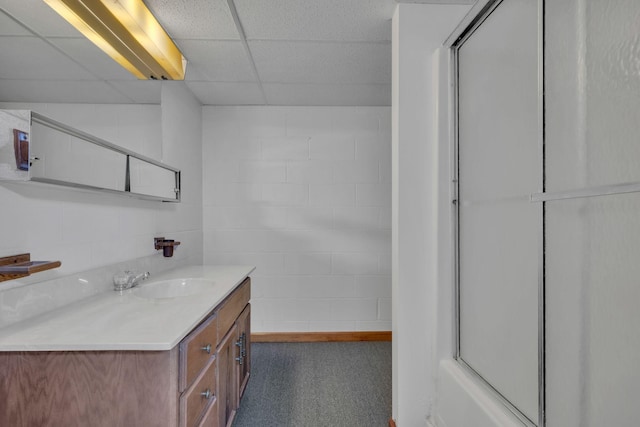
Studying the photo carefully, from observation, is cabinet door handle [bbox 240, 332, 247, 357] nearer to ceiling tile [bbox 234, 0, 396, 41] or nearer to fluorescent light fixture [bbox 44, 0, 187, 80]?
fluorescent light fixture [bbox 44, 0, 187, 80]

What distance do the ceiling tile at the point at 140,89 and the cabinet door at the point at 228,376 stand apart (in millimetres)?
1386

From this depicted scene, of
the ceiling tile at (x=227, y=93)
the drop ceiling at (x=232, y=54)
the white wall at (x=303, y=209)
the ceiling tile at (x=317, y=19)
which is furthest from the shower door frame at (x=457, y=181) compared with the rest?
the ceiling tile at (x=227, y=93)

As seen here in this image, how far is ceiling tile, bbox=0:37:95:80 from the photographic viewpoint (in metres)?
1.15

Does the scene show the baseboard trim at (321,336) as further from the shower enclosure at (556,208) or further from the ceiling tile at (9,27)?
the ceiling tile at (9,27)

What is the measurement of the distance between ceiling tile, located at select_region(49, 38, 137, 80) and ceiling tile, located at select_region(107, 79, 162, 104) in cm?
4

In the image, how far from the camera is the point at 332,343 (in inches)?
119

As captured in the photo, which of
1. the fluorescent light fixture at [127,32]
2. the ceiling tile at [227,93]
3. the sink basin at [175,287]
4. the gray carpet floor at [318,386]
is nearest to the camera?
the fluorescent light fixture at [127,32]

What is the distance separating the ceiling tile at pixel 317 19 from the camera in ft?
5.41

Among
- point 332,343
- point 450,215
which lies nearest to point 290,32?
point 450,215

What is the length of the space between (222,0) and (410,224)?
4.75 ft

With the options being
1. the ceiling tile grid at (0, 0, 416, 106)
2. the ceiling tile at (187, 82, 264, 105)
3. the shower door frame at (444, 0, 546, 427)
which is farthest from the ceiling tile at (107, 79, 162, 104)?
the shower door frame at (444, 0, 546, 427)

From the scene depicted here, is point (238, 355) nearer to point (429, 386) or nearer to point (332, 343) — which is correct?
point (429, 386)

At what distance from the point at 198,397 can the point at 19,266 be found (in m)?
0.77

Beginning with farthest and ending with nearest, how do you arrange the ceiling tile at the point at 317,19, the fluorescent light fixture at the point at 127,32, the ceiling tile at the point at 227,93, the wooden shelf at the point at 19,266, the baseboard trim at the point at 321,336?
the baseboard trim at the point at 321,336
the ceiling tile at the point at 227,93
the ceiling tile at the point at 317,19
the fluorescent light fixture at the point at 127,32
the wooden shelf at the point at 19,266
